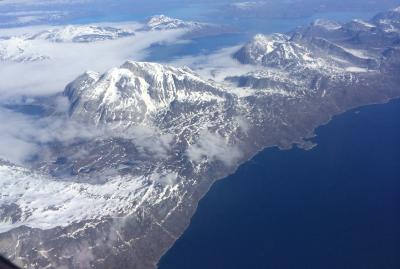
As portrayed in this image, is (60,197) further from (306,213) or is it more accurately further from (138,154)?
(306,213)

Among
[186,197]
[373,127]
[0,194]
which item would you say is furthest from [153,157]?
[373,127]

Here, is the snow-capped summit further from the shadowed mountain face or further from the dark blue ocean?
the dark blue ocean

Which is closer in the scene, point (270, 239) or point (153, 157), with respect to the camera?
point (270, 239)

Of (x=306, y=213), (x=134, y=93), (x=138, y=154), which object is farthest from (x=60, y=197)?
(x=134, y=93)

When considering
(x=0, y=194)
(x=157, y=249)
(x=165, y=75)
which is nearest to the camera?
(x=157, y=249)

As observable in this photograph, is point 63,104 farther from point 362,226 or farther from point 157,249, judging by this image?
point 362,226

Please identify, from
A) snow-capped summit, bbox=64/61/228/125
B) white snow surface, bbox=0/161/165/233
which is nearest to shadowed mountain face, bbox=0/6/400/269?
white snow surface, bbox=0/161/165/233
